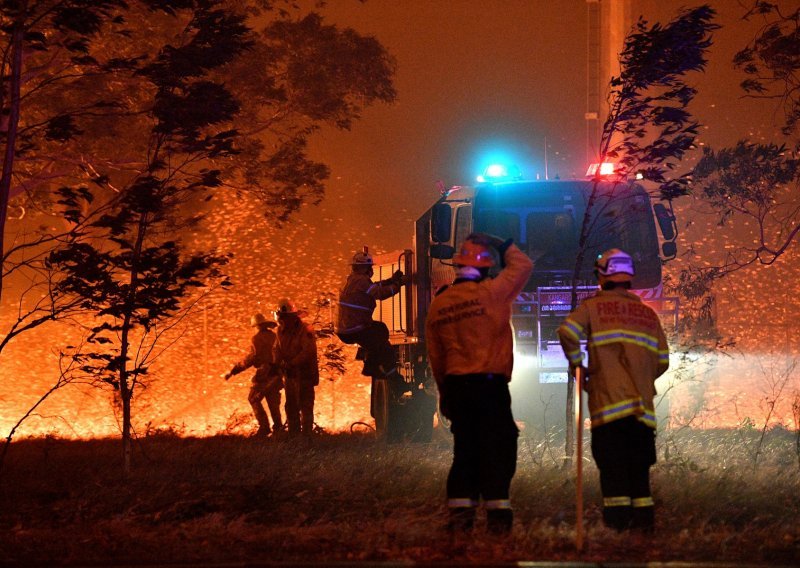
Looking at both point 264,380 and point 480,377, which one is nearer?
point 480,377

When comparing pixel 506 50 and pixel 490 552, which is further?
pixel 506 50

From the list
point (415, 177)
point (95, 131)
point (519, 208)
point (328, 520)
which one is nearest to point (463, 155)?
point (415, 177)

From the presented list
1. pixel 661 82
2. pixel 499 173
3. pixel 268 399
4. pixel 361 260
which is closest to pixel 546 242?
pixel 499 173

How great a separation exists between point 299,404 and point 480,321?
892 centimetres

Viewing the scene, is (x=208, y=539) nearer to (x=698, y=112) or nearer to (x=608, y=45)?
(x=698, y=112)

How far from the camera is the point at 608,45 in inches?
938

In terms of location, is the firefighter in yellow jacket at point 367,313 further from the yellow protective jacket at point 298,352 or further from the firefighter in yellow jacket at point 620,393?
the firefighter in yellow jacket at point 620,393

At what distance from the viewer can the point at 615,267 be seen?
746 cm

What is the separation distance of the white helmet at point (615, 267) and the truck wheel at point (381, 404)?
294 inches

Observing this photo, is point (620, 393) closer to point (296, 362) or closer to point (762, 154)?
point (296, 362)

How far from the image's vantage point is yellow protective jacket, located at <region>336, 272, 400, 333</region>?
14.0m

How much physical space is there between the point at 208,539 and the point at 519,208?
6107 millimetres

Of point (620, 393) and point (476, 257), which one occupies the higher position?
point (476, 257)

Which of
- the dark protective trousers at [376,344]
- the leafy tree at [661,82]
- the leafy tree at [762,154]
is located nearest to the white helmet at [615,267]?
the leafy tree at [661,82]
